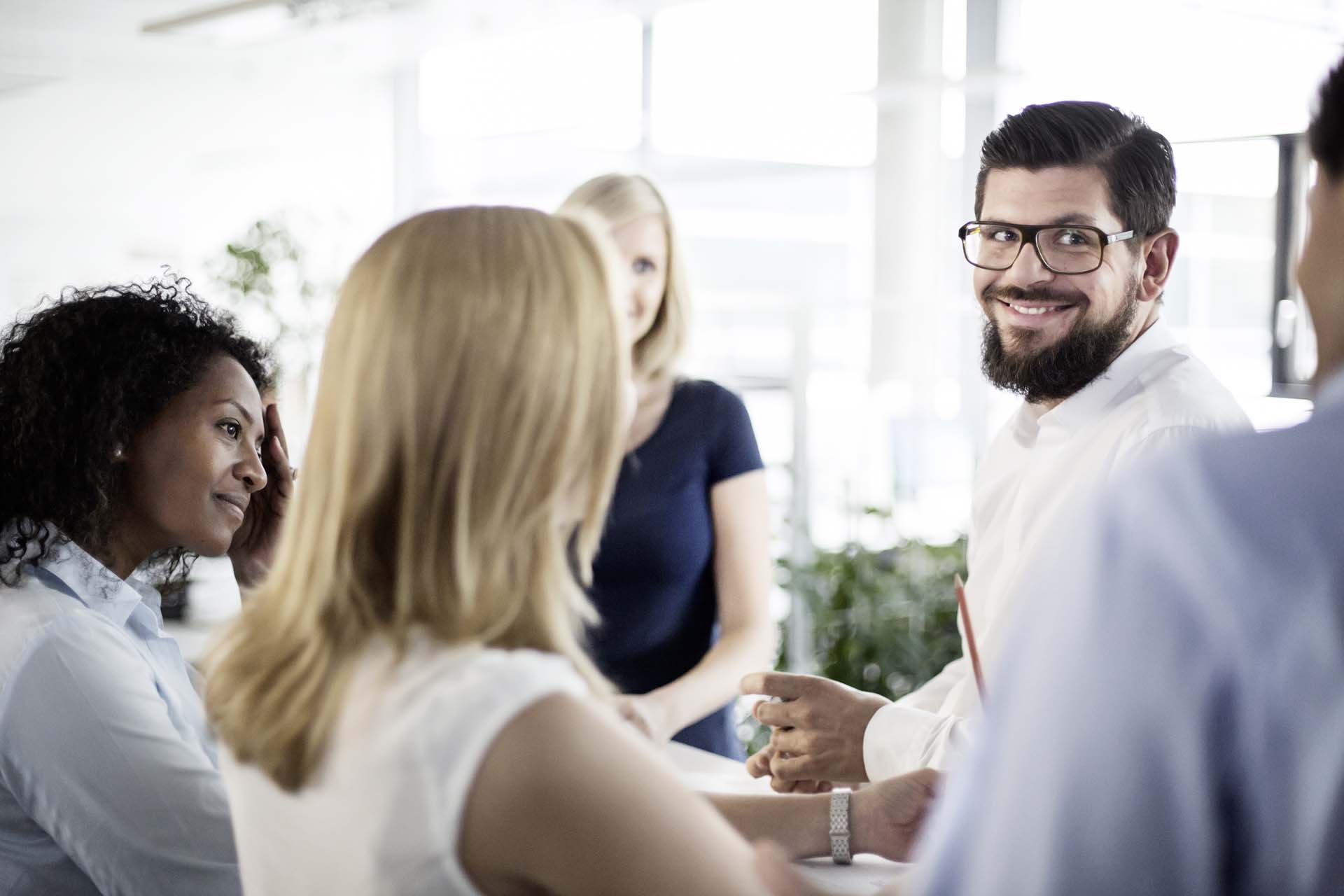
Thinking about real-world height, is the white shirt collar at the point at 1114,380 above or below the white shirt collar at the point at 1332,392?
below

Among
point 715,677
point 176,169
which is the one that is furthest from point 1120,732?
point 176,169

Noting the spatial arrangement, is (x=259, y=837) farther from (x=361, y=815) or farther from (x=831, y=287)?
(x=831, y=287)

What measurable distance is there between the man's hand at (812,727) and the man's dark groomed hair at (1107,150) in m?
0.80

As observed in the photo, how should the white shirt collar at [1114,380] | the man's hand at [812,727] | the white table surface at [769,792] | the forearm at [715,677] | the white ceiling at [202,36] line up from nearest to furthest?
the white table surface at [769,792], the man's hand at [812,727], the white shirt collar at [1114,380], the forearm at [715,677], the white ceiling at [202,36]

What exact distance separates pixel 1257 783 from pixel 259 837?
2.21 ft

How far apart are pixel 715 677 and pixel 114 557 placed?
3.06 ft

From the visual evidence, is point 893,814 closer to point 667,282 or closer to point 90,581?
point 90,581

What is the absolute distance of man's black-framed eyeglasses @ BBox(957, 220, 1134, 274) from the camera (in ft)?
5.90

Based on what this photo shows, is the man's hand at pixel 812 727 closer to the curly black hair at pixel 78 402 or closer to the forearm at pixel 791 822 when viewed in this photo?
the forearm at pixel 791 822

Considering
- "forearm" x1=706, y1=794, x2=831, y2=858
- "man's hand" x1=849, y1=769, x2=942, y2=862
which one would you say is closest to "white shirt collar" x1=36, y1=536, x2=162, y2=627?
"forearm" x1=706, y1=794, x2=831, y2=858

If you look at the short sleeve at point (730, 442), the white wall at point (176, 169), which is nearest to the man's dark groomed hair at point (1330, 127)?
the short sleeve at point (730, 442)

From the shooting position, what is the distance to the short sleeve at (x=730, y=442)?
87.7 inches

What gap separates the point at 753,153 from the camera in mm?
7059

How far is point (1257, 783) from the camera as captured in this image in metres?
0.53
